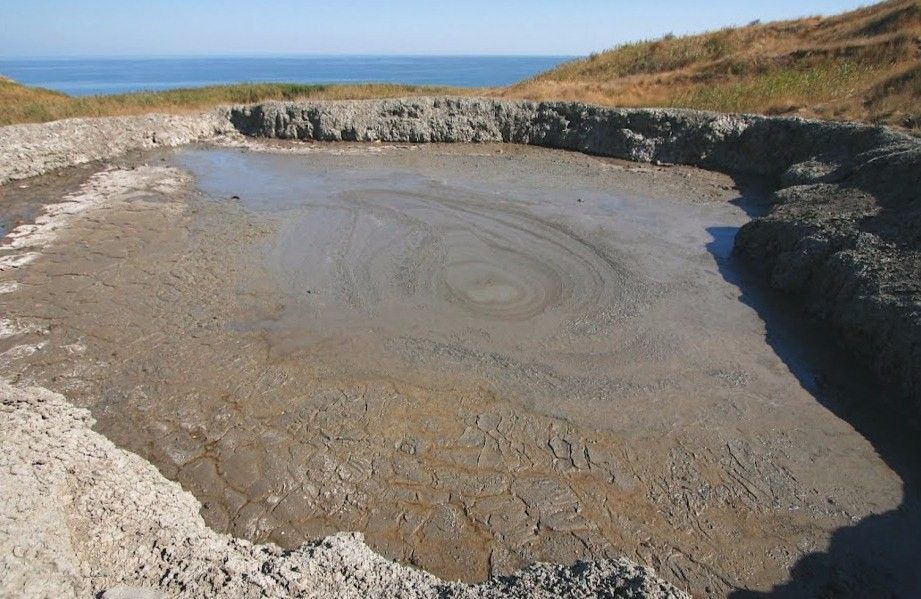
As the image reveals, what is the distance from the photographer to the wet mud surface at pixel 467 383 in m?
5.45

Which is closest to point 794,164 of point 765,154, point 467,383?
point 765,154

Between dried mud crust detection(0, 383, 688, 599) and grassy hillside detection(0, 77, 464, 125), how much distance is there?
68.4ft

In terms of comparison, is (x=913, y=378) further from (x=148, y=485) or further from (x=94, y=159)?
(x=94, y=159)

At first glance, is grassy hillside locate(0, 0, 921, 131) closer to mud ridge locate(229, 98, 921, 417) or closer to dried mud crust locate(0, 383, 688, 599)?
mud ridge locate(229, 98, 921, 417)

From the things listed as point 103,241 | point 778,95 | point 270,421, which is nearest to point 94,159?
point 103,241

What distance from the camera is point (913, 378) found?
272 inches

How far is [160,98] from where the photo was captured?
974 inches

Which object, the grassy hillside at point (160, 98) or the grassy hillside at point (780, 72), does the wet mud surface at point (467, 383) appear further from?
the grassy hillside at point (160, 98)

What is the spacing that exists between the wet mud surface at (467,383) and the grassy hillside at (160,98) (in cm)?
1175

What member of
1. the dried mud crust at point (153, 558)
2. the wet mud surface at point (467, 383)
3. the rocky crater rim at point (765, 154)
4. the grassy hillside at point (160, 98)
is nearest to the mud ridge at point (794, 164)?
the rocky crater rim at point (765, 154)

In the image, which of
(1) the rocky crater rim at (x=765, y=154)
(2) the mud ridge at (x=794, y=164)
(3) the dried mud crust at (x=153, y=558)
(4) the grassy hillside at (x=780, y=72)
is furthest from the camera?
(4) the grassy hillside at (x=780, y=72)

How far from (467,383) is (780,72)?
72.5 feet

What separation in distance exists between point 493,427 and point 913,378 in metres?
5.30

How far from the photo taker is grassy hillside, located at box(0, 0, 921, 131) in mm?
18312
